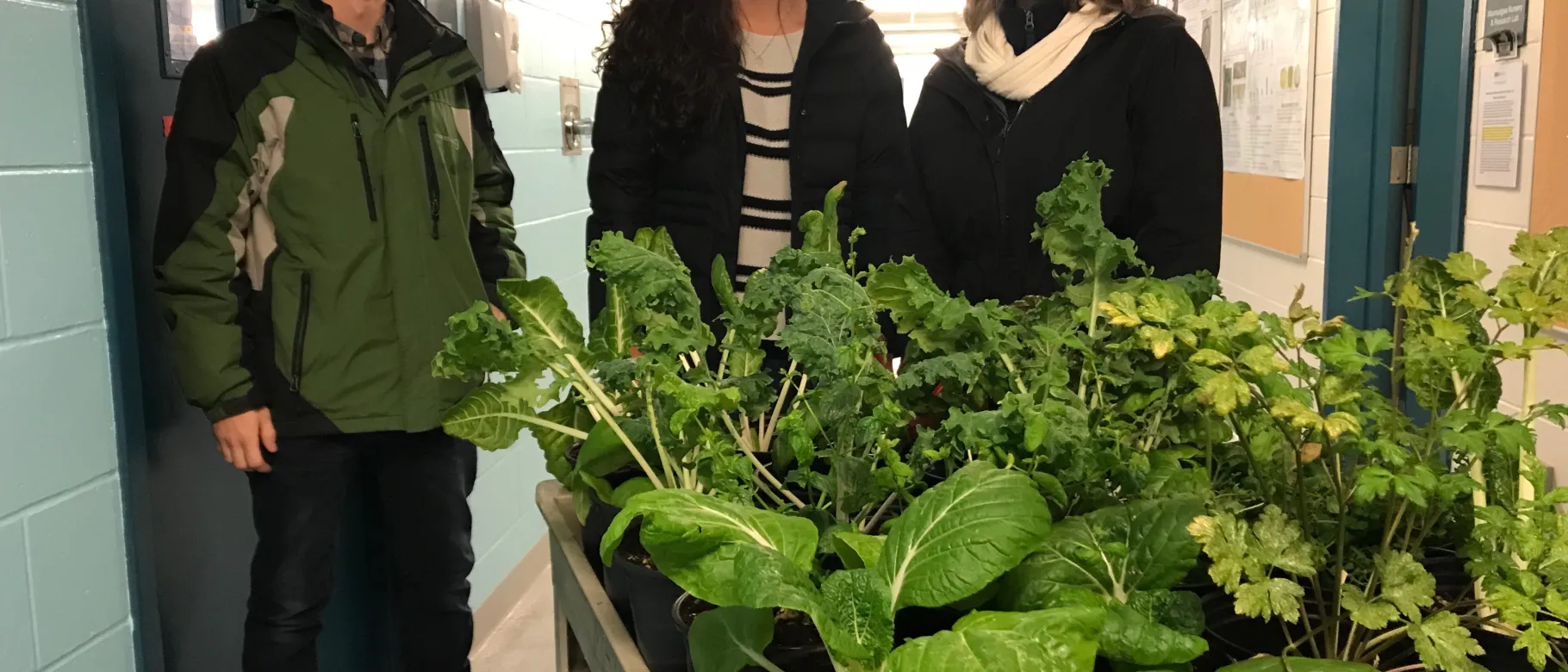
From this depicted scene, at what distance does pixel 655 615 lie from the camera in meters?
0.91

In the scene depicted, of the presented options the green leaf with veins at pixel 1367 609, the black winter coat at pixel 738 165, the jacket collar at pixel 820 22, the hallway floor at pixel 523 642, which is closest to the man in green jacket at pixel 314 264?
the black winter coat at pixel 738 165

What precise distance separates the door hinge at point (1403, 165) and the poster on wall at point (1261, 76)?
416 mm

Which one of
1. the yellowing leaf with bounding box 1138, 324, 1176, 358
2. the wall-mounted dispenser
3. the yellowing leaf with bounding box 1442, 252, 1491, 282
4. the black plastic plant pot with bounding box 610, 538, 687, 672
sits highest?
the wall-mounted dispenser

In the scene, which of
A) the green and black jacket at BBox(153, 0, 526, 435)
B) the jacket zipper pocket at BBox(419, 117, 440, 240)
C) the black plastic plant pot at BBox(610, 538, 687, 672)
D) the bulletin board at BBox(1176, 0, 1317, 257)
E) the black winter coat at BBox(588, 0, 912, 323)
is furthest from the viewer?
the bulletin board at BBox(1176, 0, 1317, 257)

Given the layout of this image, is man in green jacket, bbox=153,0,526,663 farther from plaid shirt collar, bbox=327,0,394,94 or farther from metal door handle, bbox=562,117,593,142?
metal door handle, bbox=562,117,593,142

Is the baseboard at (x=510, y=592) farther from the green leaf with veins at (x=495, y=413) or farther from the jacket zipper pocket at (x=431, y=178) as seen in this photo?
the green leaf with veins at (x=495, y=413)

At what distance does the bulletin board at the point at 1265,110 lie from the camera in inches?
129

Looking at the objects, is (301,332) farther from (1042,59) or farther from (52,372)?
(1042,59)

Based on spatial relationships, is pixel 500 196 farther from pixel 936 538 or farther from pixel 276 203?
pixel 936 538

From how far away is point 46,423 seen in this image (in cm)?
160

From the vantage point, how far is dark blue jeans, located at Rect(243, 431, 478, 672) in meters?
1.89

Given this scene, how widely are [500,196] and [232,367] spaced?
1.96 ft

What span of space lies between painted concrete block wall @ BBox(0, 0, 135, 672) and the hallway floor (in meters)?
1.06

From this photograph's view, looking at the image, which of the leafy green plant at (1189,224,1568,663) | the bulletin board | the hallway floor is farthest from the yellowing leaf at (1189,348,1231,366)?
the bulletin board
